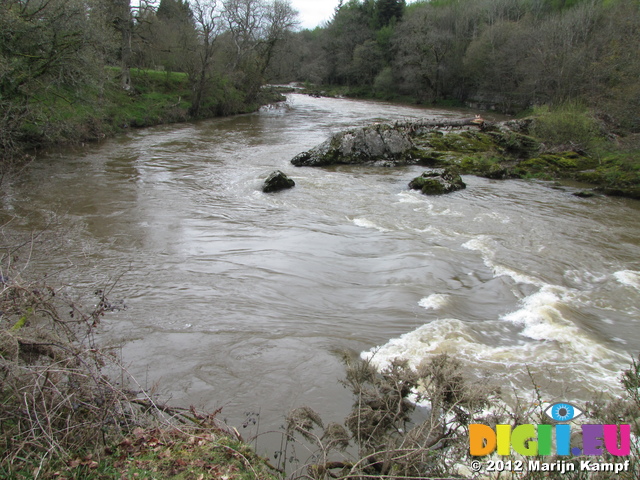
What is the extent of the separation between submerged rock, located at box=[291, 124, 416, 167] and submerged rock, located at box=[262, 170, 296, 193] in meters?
4.31

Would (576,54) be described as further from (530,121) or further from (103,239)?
(103,239)

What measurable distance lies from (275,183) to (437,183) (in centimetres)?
547

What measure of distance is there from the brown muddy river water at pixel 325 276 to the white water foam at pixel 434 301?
3 cm

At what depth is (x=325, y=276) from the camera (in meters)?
8.05

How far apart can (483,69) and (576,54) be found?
1633cm

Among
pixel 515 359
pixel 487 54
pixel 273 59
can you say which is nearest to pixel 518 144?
pixel 515 359

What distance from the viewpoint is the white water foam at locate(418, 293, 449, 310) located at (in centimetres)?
683

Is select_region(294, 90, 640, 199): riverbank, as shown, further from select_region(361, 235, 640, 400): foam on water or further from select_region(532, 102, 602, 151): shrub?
select_region(361, 235, 640, 400): foam on water

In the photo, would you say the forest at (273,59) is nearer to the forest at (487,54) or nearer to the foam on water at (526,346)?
the forest at (487,54)

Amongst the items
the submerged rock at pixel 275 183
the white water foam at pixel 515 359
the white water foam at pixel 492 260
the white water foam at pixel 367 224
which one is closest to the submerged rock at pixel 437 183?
the white water foam at pixel 367 224

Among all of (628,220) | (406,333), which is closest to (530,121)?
(628,220)

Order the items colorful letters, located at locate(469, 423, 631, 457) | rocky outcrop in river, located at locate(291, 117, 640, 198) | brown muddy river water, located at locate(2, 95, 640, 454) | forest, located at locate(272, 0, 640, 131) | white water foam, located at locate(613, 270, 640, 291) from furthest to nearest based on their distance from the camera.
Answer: forest, located at locate(272, 0, 640, 131), rocky outcrop in river, located at locate(291, 117, 640, 198), white water foam, located at locate(613, 270, 640, 291), brown muddy river water, located at locate(2, 95, 640, 454), colorful letters, located at locate(469, 423, 631, 457)

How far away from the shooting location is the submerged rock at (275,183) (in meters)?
14.1

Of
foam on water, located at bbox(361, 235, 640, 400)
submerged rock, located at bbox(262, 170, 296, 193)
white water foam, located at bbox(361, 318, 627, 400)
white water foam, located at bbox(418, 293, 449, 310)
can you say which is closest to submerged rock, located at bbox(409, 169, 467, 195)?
submerged rock, located at bbox(262, 170, 296, 193)
